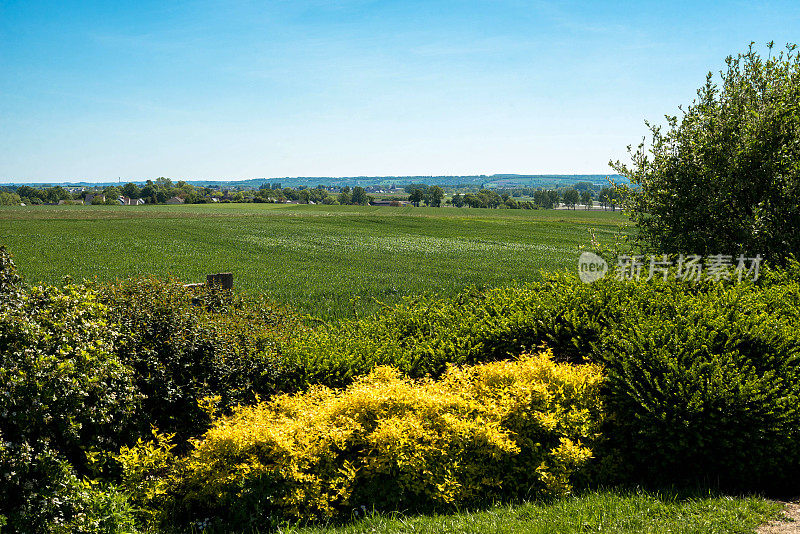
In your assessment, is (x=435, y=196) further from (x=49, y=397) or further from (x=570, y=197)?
(x=49, y=397)

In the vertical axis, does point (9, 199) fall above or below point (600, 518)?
above

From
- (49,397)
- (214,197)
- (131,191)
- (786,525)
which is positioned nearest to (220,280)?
(49,397)

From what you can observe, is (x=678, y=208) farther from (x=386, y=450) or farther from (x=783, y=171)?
(x=386, y=450)

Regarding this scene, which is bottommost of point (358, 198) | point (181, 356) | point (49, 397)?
point (181, 356)

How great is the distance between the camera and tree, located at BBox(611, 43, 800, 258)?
10.3 metres

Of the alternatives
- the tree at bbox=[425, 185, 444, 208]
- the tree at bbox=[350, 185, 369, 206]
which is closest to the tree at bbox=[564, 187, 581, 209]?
the tree at bbox=[425, 185, 444, 208]

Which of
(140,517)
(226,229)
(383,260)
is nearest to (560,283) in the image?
(140,517)

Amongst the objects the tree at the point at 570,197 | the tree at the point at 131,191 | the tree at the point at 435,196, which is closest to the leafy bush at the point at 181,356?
the tree at the point at 435,196

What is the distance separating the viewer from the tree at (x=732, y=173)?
10.3m

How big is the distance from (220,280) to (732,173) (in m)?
10.5

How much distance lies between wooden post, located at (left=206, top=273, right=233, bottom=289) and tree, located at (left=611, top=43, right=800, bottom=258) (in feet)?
30.3

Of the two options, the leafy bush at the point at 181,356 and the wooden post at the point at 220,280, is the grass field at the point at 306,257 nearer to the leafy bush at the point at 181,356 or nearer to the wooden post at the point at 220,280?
the wooden post at the point at 220,280

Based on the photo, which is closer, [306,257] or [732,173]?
[732,173]

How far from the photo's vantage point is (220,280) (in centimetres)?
982
